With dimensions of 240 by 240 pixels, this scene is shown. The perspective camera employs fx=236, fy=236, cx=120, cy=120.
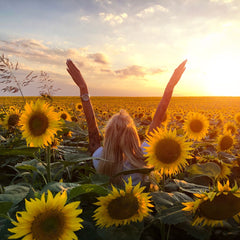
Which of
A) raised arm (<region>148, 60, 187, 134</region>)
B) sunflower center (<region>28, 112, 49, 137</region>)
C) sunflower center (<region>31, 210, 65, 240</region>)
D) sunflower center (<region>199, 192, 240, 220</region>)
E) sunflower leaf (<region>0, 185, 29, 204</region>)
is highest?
raised arm (<region>148, 60, 187, 134</region>)

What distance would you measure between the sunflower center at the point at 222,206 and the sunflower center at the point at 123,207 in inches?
12.2

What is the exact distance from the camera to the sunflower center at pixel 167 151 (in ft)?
5.05

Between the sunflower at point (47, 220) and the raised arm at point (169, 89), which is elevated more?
the raised arm at point (169, 89)

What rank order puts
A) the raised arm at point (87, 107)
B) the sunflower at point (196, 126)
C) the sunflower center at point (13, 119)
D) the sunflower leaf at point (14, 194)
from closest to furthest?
the sunflower leaf at point (14, 194)
the sunflower center at point (13, 119)
the sunflower at point (196, 126)
the raised arm at point (87, 107)

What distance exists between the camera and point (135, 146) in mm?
2230

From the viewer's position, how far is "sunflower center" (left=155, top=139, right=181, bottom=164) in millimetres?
1539

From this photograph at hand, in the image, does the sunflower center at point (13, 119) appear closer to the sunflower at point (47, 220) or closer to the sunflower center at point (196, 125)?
the sunflower at point (47, 220)

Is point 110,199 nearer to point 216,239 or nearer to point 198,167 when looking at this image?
point 216,239

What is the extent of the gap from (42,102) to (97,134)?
6.20ft

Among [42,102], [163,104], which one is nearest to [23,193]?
[42,102]

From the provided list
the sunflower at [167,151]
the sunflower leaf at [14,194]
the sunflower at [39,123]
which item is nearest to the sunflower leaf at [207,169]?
the sunflower at [167,151]

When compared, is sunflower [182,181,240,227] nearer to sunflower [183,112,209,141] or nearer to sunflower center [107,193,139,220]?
sunflower center [107,193,139,220]

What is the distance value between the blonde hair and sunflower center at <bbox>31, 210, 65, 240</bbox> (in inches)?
45.3

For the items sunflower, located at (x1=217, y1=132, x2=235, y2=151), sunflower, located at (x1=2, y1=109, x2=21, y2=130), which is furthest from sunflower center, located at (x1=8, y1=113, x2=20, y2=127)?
sunflower, located at (x1=217, y1=132, x2=235, y2=151)
